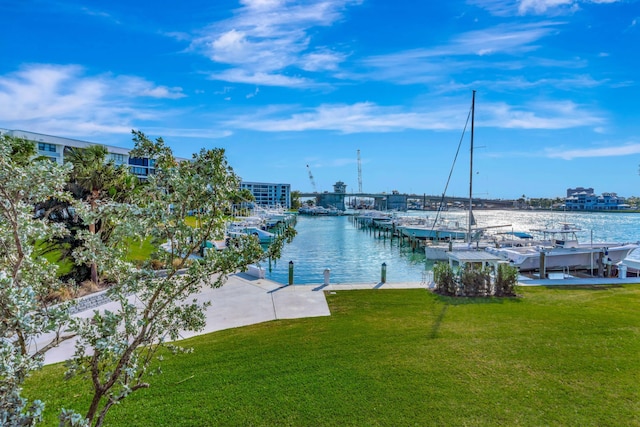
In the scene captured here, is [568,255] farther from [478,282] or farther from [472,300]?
[472,300]

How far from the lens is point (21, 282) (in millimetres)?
3807

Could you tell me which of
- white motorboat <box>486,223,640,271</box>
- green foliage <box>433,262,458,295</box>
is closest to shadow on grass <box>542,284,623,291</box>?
green foliage <box>433,262,458,295</box>

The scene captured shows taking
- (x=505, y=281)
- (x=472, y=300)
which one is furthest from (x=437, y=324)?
(x=505, y=281)

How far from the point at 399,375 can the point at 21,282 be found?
6.84 metres

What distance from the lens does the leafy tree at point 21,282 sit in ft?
9.62

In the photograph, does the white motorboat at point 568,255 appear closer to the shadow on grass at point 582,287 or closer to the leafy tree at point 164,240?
the shadow on grass at point 582,287

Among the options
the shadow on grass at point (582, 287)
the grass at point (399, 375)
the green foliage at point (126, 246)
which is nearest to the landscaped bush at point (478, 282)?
the grass at point (399, 375)

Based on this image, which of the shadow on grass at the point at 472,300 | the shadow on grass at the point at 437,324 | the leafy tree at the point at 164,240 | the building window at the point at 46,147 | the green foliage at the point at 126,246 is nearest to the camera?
the green foliage at the point at 126,246

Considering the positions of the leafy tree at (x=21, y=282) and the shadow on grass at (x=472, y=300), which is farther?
the shadow on grass at (x=472, y=300)

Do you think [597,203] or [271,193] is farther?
[271,193]

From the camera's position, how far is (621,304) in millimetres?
13406

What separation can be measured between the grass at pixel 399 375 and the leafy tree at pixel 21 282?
2759 millimetres

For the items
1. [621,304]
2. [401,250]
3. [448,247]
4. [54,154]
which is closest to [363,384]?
[621,304]

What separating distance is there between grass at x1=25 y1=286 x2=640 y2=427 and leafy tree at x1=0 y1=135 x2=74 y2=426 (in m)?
2.76
